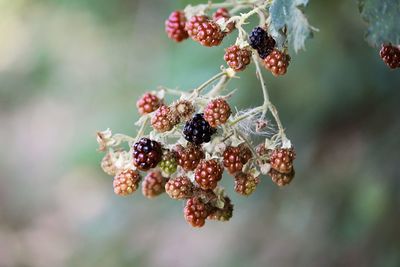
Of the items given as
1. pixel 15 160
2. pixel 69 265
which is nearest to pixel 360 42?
pixel 69 265

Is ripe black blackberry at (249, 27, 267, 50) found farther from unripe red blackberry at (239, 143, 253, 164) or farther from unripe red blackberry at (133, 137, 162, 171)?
unripe red blackberry at (133, 137, 162, 171)

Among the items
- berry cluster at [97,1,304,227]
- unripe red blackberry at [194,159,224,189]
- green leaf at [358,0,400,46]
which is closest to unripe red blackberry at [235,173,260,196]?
berry cluster at [97,1,304,227]

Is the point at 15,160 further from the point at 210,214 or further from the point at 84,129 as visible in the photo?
the point at 210,214

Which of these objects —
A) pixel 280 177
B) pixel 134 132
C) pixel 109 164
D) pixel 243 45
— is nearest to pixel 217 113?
pixel 243 45

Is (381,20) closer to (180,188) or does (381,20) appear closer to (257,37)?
(257,37)

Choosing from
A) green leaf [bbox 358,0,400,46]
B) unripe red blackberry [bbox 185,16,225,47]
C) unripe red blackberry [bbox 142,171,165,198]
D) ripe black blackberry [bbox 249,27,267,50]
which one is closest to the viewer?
green leaf [bbox 358,0,400,46]
